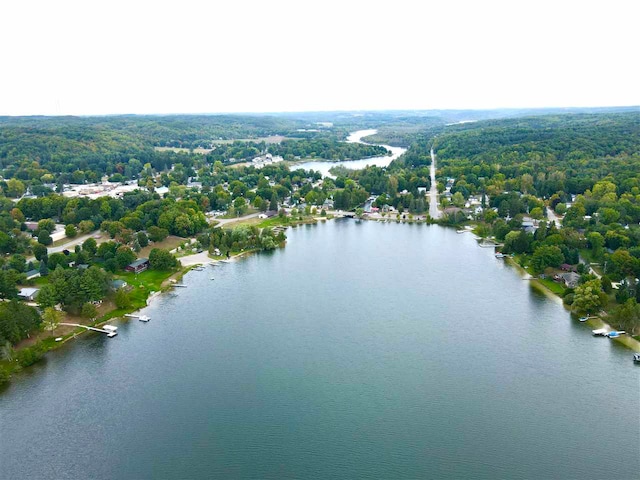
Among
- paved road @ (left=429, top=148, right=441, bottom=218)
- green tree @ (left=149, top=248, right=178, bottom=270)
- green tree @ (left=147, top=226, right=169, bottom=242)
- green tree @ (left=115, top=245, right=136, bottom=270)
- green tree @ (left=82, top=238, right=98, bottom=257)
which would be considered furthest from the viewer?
paved road @ (left=429, top=148, right=441, bottom=218)

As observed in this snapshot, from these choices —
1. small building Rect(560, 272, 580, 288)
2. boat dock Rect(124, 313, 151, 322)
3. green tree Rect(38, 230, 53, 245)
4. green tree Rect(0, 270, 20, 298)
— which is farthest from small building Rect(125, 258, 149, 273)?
small building Rect(560, 272, 580, 288)

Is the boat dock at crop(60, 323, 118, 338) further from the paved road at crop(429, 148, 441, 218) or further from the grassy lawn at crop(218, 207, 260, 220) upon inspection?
the paved road at crop(429, 148, 441, 218)

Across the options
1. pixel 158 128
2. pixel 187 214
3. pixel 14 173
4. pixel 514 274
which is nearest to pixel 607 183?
pixel 514 274

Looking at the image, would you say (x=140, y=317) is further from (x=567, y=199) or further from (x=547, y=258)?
(x=567, y=199)

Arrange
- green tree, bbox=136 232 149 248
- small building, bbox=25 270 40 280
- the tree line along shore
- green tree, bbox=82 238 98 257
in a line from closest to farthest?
the tree line along shore < small building, bbox=25 270 40 280 < green tree, bbox=82 238 98 257 < green tree, bbox=136 232 149 248

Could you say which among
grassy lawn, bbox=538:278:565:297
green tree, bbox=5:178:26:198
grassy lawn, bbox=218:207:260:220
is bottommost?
grassy lawn, bbox=538:278:565:297

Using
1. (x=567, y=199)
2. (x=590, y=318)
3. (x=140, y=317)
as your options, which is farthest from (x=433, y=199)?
(x=140, y=317)
